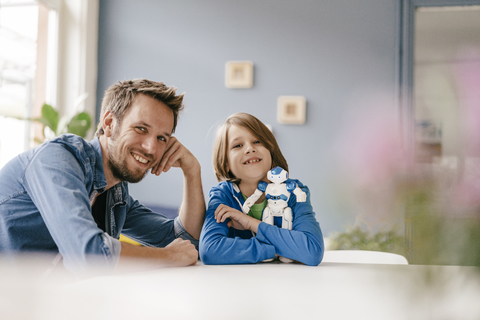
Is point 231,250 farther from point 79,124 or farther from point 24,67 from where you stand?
point 24,67

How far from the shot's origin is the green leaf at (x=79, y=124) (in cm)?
298

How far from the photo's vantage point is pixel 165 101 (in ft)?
3.87

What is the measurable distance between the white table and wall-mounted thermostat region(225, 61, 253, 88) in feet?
10.2

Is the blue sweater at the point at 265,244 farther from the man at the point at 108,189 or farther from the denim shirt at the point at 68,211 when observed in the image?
the denim shirt at the point at 68,211

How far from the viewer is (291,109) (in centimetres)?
340

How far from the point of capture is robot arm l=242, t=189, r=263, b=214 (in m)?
1.11

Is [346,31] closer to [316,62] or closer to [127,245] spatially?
[316,62]

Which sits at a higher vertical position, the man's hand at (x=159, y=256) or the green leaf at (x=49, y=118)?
the green leaf at (x=49, y=118)

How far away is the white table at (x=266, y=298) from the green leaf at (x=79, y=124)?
278 centimetres

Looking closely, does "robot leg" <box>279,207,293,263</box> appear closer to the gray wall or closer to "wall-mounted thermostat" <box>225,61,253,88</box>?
the gray wall

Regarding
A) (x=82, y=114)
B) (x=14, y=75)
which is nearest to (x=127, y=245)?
(x=82, y=114)

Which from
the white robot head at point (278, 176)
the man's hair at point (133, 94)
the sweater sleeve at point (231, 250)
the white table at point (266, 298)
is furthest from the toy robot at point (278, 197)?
the white table at point (266, 298)

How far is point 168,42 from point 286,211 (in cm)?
296

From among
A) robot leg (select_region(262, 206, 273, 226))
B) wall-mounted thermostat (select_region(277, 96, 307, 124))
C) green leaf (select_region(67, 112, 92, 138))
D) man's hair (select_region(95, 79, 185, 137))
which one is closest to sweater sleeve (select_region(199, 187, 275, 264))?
robot leg (select_region(262, 206, 273, 226))
